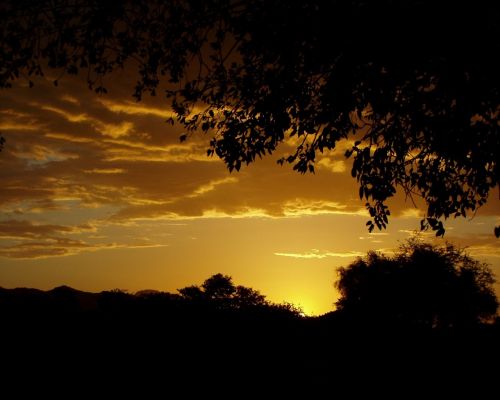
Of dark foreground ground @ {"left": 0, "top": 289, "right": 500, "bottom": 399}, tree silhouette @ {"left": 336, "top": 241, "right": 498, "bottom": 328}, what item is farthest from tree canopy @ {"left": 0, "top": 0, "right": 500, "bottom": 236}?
tree silhouette @ {"left": 336, "top": 241, "right": 498, "bottom": 328}

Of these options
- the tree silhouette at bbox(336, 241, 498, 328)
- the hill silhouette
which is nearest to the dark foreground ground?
the hill silhouette

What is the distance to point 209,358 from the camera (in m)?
14.0

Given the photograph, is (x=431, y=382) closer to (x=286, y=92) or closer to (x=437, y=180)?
(x=437, y=180)

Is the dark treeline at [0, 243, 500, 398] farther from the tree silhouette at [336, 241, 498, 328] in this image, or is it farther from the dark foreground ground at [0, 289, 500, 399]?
the tree silhouette at [336, 241, 498, 328]

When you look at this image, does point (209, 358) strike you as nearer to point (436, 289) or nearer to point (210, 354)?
point (210, 354)

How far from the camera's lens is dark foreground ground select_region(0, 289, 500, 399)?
38.2 feet

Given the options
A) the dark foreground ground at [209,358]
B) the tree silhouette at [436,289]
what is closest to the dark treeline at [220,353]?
the dark foreground ground at [209,358]

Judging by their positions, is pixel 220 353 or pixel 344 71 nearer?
pixel 344 71

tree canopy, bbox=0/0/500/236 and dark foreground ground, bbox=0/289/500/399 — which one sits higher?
tree canopy, bbox=0/0/500/236

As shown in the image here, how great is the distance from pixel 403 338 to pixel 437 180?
439 inches

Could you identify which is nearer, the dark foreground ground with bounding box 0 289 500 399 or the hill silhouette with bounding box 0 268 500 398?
the dark foreground ground with bounding box 0 289 500 399

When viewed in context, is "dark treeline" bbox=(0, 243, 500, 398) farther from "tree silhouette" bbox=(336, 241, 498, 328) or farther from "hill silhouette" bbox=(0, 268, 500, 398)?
"tree silhouette" bbox=(336, 241, 498, 328)

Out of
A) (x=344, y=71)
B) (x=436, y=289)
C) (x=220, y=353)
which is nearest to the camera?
(x=344, y=71)

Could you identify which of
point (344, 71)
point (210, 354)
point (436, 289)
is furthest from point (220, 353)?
point (436, 289)
